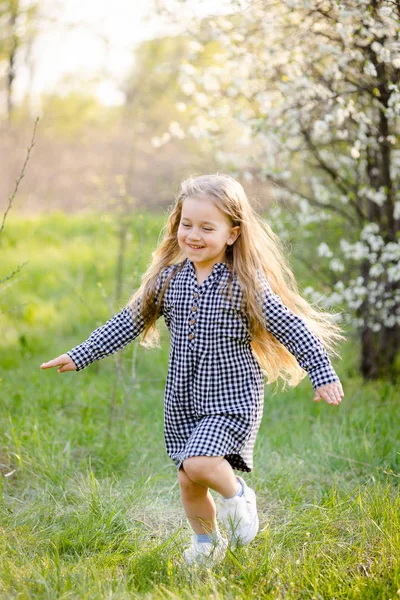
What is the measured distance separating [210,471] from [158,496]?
834mm

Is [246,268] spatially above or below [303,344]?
above

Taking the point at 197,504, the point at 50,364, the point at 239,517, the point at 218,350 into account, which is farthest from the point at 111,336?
the point at 239,517

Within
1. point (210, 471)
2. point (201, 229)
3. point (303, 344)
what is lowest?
point (210, 471)

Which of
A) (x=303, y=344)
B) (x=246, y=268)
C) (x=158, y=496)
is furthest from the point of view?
(x=158, y=496)

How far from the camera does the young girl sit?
2352 millimetres

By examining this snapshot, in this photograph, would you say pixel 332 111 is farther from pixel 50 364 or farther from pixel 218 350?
pixel 50 364

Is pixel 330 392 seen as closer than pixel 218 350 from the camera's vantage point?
Yes

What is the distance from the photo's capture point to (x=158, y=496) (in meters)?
3.03

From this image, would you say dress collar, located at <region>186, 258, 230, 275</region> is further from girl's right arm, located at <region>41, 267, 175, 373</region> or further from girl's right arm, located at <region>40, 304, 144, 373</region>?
girl's right arm, located at <region>40, 304, 144, 373</region>

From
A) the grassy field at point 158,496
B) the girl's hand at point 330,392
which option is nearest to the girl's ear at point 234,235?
the girl's hand at point 330,392

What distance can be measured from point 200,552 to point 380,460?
51.1 inches

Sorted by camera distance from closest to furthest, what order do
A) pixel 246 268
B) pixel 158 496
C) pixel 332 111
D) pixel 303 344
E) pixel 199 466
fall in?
pixel 199 466, pixel 303 344, pixel 246 268, pixel 158 496, pixel 332 111

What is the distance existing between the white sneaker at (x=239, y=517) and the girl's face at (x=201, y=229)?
0.87 metres

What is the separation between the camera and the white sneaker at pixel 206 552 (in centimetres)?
236
